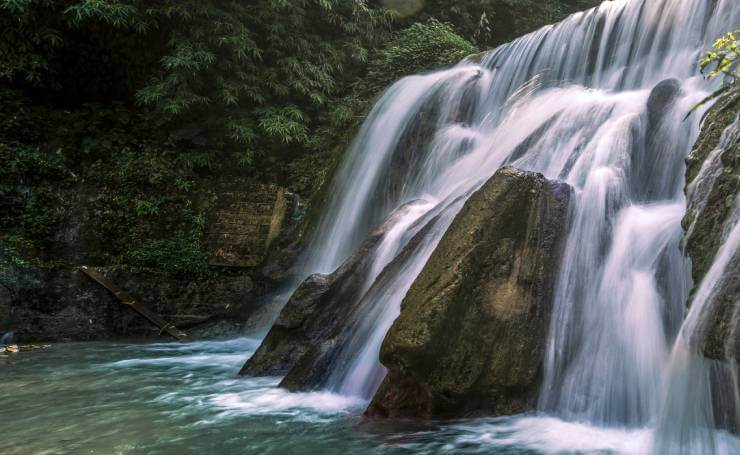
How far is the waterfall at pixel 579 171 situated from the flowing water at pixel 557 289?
0.02m

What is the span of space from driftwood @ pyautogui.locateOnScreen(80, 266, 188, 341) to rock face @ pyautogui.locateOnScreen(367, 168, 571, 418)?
497cm

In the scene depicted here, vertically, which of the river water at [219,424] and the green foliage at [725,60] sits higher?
the green foliage at [725,60]

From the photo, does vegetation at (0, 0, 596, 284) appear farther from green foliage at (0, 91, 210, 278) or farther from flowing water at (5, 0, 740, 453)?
flowing water at (5, 0, 740, 453)

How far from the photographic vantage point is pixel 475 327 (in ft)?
13.3

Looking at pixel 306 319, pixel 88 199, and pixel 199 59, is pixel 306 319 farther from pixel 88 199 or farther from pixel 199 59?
pixel 199 59

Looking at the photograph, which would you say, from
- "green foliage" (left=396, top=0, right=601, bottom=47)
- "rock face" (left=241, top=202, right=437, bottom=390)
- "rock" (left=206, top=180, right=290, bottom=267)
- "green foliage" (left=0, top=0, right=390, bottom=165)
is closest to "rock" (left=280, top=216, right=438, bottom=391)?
"rock face" (left=241, top=202, right=437, bottom=390)

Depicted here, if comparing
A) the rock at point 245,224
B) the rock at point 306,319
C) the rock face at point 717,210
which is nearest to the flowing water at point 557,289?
the rock face at point 717,210

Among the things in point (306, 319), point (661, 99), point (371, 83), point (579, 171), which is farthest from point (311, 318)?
point (371, 83)

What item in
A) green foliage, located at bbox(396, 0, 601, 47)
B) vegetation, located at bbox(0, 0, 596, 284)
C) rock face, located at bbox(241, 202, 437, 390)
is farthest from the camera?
green foliage, located at bbox(396, 0, 601, 47)

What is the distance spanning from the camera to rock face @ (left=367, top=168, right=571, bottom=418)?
3941mm

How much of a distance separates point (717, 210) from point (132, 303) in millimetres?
7304

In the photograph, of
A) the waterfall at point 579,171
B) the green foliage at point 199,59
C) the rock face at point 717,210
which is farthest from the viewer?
the green foliage at point 199,59

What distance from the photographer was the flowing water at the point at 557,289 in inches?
141

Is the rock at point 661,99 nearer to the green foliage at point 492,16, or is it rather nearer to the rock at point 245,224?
the rock at point 245,224
